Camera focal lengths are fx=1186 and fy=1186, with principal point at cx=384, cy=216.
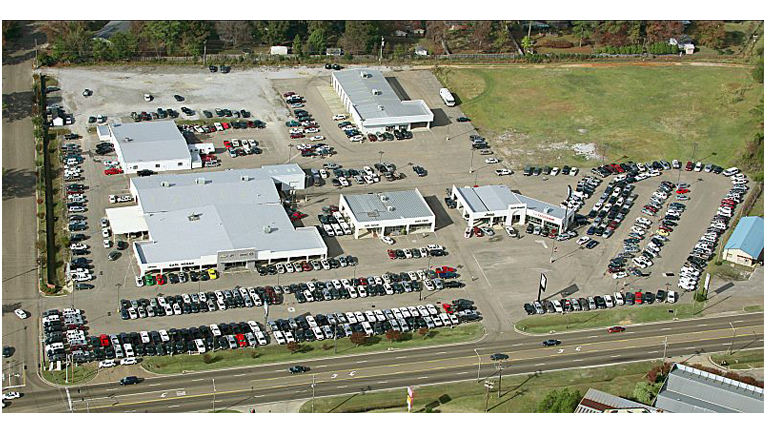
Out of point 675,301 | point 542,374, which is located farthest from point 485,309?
point 675,301

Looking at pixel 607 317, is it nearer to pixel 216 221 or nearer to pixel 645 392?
pixel 645 392

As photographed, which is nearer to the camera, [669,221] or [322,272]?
[322,272]

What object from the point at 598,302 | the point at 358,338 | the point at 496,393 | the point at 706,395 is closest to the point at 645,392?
the point at 706,395

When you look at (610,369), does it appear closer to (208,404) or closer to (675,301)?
(675,301)

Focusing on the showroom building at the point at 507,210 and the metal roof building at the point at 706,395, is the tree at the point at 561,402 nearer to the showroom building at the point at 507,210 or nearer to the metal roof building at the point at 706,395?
the metal roof building at the point at 706,395

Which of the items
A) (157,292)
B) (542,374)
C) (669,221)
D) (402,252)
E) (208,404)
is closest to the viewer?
(208,404)

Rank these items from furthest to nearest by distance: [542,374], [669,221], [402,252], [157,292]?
[669,221]
[402,252]
[157,292]
[542,374]

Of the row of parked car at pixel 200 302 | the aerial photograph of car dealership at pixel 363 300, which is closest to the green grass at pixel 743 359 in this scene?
the aerial photograph of car dealership at pixel 363 300

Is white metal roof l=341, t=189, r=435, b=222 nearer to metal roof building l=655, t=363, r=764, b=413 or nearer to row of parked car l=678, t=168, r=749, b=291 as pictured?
row of parked car l=678, t=168, r=749, b=291
